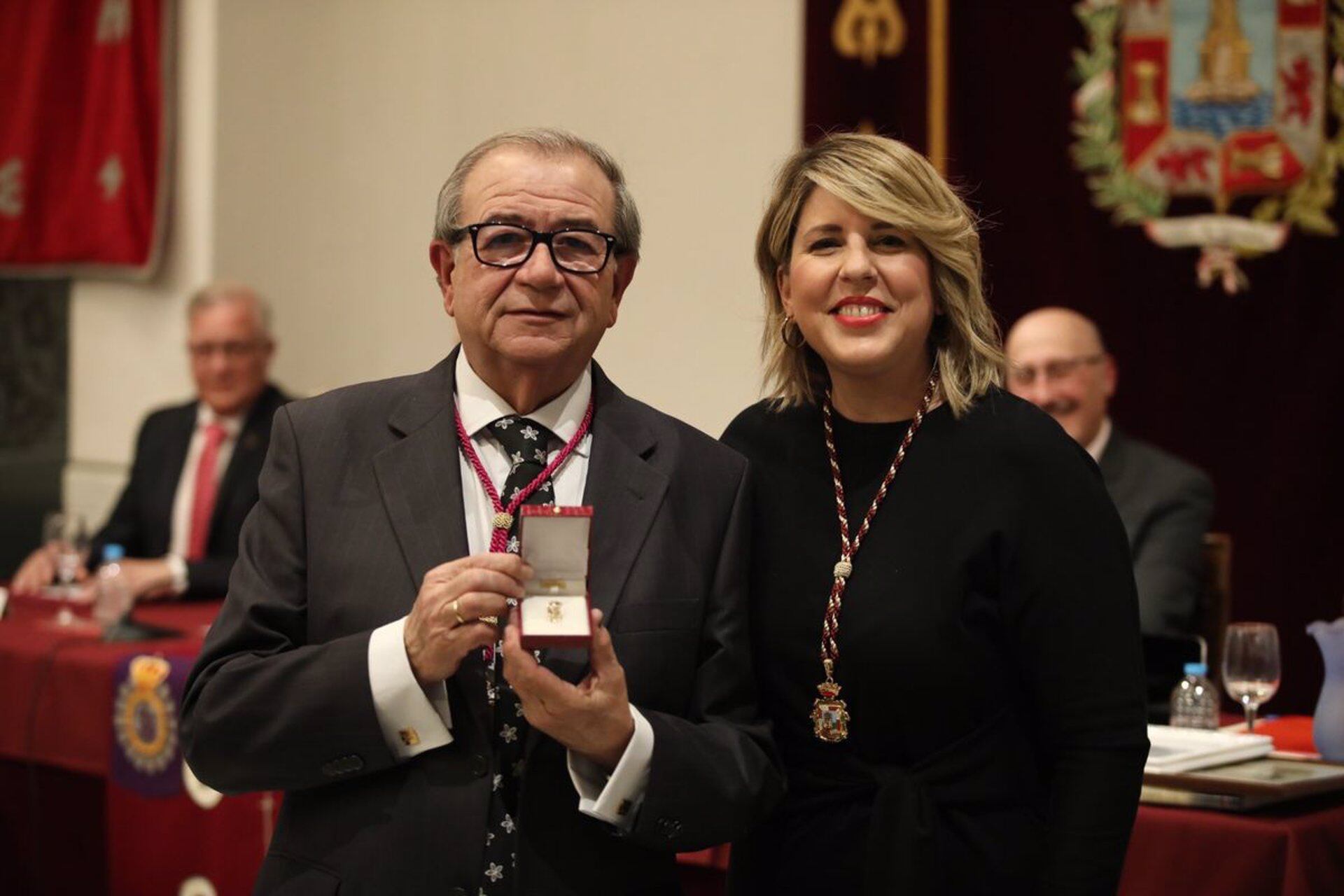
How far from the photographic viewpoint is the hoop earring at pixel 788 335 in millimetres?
2443

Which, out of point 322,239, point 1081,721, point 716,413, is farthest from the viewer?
point 322,239

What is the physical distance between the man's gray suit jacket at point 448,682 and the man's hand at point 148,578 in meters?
3.02

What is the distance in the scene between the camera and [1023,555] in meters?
2.20

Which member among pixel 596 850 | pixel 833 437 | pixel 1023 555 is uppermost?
pixel 833 437

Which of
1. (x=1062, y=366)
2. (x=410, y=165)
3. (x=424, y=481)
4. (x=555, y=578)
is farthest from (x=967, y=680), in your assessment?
(x=410, y=165)

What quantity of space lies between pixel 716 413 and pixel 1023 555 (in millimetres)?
3938

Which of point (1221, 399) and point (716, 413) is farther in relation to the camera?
point (716, 413)

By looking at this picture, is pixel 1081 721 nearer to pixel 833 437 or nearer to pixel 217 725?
pixel 833 437

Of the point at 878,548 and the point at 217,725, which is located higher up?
the point at 878,548

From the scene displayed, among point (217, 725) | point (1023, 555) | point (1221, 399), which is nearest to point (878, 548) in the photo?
point (1023, 555)

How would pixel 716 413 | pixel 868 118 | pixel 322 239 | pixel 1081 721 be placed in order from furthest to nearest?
1. pixel 322 239
2. pixel 716 413
3. pixel 868 118
4. pixel 1081 721

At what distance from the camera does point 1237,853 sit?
276 cm

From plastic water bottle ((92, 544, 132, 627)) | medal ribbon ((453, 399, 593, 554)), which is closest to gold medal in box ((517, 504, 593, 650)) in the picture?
medal ribbon ((453, 399, 593, 554))

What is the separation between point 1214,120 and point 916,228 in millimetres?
3347
